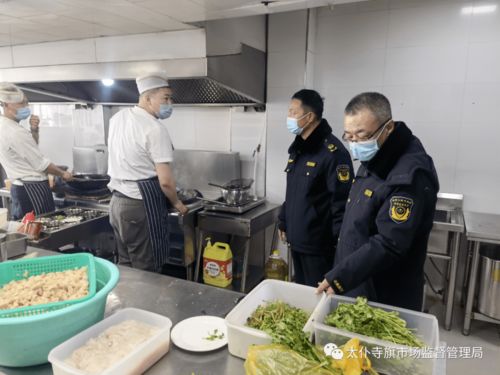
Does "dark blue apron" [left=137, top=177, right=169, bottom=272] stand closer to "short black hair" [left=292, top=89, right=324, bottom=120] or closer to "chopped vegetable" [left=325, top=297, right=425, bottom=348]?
"short black hair" [left=292, top=89, right=324, bottom=120]

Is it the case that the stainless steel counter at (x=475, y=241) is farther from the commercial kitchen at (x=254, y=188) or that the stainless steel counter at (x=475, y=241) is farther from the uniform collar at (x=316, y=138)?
the uniform collar at (x=316, y=138)

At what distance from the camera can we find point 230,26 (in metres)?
2.12

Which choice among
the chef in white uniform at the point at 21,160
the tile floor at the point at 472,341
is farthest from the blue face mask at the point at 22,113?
the tile floor at the point at 472,341

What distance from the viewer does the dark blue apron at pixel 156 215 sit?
6.54 ft

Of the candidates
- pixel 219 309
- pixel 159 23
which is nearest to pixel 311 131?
pixel 159 23

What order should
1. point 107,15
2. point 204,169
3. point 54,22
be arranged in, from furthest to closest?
point 204,169 < point 54,22 < point 107,15

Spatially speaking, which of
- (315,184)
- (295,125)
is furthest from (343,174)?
(295,125)

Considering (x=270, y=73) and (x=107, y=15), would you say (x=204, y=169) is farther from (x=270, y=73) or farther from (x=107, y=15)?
(x=107, y=15)

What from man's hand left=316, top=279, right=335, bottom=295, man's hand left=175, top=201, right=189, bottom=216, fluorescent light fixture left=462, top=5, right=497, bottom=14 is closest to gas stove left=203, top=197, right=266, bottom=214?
man's hand left=175, top=201, right=189, bottom=216

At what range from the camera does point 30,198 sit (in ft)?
7.89

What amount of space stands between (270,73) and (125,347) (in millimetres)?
2257

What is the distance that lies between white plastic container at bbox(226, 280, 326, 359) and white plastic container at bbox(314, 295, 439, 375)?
0.11ft

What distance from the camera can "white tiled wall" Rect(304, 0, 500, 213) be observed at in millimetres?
2301

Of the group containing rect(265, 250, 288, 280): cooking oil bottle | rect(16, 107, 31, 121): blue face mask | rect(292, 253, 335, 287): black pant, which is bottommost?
rect(265, 250, 288, 280): cooking oil bottle
